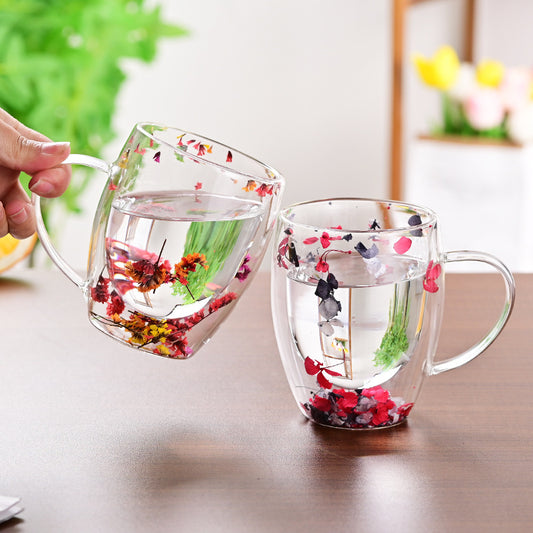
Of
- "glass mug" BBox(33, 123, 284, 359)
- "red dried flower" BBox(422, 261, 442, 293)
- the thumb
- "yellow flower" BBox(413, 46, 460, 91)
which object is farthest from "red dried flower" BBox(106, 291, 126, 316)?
"yellow flower" BBox(413, 46, 460, 91)

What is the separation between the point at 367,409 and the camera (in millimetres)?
564

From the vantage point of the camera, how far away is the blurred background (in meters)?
2.45

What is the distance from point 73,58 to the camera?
1.87 m

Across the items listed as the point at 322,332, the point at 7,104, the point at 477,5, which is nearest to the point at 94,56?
the point at 7,104

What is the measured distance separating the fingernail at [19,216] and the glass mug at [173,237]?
1.9 inches

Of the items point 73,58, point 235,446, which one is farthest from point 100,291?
point 73,58

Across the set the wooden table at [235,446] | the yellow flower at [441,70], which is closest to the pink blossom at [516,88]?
the yellow flower at [441,70]

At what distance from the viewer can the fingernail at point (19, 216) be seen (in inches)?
24.8

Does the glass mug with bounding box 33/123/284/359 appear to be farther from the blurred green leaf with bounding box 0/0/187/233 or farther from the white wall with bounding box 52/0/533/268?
the white wall with bounding box 52/0/533/268

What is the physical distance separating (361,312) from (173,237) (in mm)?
132

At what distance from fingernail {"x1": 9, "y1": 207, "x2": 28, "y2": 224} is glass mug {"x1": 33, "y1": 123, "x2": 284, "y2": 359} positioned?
5 cm

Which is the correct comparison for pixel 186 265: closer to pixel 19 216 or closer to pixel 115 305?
pixel 115 305

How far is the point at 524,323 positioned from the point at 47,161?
455mm

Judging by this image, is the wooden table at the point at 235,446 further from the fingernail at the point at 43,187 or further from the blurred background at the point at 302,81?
the blurred background at the point at 302,81
